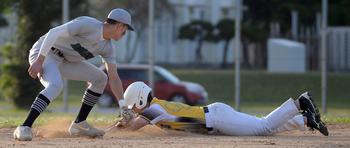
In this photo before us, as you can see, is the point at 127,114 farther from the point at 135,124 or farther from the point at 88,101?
the point at 88,101

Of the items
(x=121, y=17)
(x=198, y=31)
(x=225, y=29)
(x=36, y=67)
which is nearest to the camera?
(x=36, y=67)

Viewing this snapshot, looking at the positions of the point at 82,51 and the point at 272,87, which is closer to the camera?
the point at 82,51

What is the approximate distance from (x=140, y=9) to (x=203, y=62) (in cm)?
874

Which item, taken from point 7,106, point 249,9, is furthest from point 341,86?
point 249,9

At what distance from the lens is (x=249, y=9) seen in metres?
58.8

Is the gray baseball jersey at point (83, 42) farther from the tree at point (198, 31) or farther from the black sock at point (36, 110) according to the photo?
the tree at point (198, 31)

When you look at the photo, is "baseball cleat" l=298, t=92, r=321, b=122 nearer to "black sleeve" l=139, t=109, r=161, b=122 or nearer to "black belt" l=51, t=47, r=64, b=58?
"black sleeve" l=139, t=109, r=161, b=122

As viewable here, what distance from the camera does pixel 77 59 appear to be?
412 inches

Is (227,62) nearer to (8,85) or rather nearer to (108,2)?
(108,2)

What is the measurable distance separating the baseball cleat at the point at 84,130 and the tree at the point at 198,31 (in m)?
44.5

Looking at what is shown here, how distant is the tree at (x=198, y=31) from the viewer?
5541 centimetres

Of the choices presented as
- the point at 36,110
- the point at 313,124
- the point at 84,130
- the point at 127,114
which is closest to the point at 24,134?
the point at 36,110

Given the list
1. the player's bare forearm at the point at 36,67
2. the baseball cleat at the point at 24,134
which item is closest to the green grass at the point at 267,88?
the player's bare forearm at the point at 36,67

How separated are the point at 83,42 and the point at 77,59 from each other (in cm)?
35
